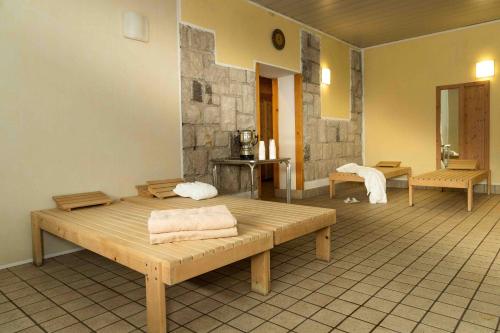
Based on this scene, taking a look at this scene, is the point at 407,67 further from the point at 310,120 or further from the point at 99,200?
the point at 99,200

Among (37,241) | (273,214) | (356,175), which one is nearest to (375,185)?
(356,175)

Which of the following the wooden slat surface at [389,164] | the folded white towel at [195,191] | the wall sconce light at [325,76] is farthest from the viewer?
the wooden slat surface at [389,164]

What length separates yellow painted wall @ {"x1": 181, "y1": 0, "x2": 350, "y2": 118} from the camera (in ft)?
12.9

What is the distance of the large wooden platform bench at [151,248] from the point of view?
61.7 inches

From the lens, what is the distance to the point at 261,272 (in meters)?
2.05

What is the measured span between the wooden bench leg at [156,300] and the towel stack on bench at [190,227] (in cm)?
23

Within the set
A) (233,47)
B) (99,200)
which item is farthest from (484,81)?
(99,200)

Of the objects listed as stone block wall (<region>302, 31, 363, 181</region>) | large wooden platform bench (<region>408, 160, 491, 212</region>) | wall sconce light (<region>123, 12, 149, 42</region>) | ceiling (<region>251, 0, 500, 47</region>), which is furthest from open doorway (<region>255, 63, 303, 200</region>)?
wall sconce light (<region>123, 12, 149, 42</region>)

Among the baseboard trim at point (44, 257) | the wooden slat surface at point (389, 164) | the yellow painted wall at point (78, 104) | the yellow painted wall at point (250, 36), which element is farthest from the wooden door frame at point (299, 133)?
the baseboard trim at point (44, 257)

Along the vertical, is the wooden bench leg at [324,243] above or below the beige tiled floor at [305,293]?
above

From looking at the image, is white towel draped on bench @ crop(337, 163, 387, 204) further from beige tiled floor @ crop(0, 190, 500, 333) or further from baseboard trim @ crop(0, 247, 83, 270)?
baseboard trim @ crop(0, 247, 83, 270)

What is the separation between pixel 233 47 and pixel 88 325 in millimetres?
3328

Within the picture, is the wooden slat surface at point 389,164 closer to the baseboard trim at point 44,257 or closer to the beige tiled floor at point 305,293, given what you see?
the beige tiled floor at point 305,293

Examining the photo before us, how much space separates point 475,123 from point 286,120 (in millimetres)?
2920
